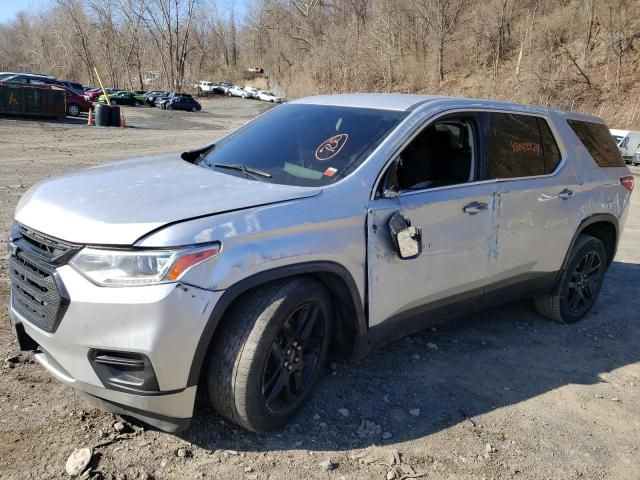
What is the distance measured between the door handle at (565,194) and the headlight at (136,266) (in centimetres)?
316

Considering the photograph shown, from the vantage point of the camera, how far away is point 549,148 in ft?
14.9

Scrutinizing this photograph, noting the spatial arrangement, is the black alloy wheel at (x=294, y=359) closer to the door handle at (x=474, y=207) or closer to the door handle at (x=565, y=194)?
the door handle at (x=474, y=207)

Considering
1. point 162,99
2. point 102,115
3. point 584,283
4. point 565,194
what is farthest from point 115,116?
point 565,194

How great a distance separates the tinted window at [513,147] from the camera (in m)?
4.06

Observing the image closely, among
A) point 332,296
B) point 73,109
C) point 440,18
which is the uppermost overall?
point 440,18

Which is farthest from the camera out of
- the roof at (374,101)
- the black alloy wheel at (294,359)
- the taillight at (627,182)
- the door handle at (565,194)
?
the taillight at (627,182)

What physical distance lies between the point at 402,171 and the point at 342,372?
4.54ft

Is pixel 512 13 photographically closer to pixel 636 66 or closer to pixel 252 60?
pixel 636 66

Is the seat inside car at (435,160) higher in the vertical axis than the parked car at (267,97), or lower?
lower

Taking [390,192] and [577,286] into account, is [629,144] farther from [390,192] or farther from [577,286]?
[390,192]

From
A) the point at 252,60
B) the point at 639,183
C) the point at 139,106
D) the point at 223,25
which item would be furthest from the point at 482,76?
the point at 223,25

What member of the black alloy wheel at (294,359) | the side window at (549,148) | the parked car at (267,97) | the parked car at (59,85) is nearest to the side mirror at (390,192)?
the black alloy wheel at (294,359)

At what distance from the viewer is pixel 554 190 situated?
14.5ft

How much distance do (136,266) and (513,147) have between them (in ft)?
9.71
